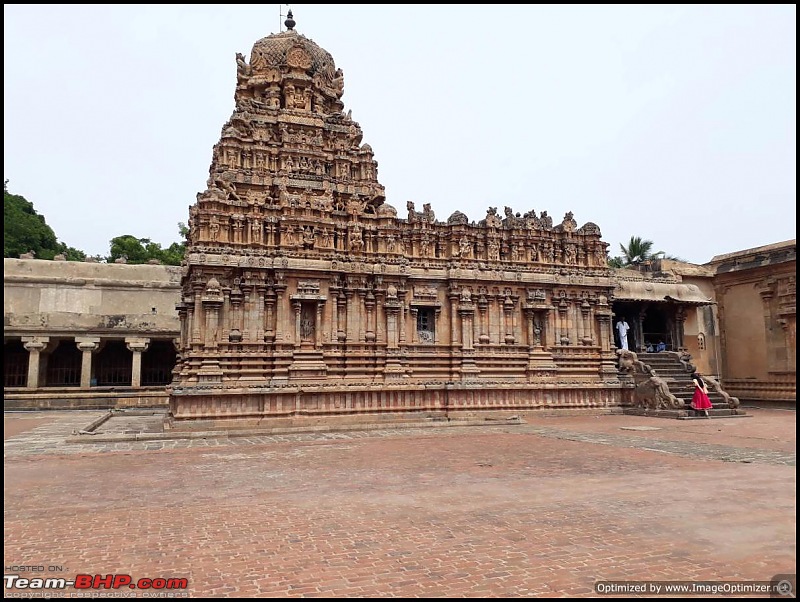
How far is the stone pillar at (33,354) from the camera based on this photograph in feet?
103

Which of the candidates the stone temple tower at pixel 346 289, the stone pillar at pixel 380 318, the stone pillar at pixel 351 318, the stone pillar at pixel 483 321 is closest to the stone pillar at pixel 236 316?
the stone temple tower at pixel 346 289

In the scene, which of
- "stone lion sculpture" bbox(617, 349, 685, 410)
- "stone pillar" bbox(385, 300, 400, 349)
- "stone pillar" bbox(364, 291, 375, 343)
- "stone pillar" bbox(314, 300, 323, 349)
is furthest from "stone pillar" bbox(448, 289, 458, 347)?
"stone lion sculpture" bbox(617, 349, 685, 410)

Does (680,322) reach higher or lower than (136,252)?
lower

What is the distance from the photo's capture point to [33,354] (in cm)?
3158

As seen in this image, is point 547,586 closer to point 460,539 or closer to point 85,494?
point 460,539

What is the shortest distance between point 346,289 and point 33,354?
816 inches

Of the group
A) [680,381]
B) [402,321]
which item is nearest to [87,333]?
[402,321]

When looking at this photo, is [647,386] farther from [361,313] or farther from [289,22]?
[289,22]

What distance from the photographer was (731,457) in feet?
38.6

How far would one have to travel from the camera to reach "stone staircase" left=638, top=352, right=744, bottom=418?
867 inches

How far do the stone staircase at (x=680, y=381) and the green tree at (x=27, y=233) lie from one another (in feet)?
163

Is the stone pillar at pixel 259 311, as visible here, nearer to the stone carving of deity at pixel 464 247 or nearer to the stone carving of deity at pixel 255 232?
the stone carving of deity at pixel 255 232

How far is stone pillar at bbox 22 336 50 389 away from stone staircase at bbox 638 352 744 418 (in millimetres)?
31299

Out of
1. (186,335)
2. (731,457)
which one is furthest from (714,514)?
(186,335)
